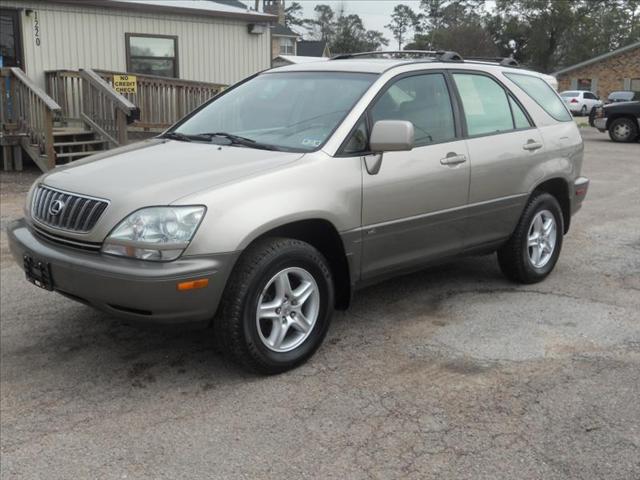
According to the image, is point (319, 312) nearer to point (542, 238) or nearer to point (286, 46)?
point (542, 238)

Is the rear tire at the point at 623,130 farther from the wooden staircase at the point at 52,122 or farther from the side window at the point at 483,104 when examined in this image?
the side window at the point at 483,104

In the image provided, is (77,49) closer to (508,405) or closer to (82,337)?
(82,337)

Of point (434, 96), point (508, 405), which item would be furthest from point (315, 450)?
point (434, 96)

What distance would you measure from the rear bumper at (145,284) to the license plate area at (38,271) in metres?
0.10

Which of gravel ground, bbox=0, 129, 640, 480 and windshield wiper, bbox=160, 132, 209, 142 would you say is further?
windshield wiper, bbox=160, 132, 209, 142

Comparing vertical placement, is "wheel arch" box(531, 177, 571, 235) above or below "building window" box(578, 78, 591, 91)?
below

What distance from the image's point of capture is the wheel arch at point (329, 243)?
4086mm

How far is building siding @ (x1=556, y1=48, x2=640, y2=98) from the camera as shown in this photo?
155ft

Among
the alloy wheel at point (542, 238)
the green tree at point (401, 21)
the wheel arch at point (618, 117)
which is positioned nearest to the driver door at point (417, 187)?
the alloy wheel at point (542, 238)

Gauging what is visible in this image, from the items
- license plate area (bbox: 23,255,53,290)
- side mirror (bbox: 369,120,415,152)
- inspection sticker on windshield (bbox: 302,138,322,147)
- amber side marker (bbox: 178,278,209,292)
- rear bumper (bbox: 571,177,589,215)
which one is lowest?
license plate area (bbox: 23,255,53,290)

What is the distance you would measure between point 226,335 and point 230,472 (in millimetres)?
861

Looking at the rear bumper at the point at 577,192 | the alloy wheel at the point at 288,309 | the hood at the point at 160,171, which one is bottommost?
the alloy wheel at the point at 288,309

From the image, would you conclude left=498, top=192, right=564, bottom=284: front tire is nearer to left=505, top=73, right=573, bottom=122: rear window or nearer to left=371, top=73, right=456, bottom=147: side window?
left=505, top=73, right=573, bottom=122: rear window

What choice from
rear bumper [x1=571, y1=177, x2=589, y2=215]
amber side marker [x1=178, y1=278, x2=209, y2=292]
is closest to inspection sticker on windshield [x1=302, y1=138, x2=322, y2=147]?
amber side marker [x1=178, y1=278, x2=209, y2=292]
